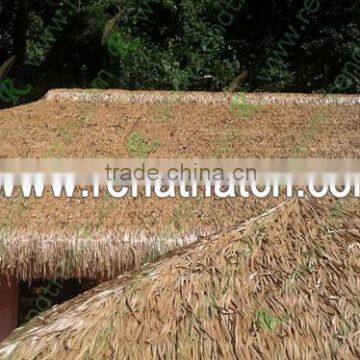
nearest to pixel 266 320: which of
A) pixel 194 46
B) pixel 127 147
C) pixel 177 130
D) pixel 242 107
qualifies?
pixel 127 147

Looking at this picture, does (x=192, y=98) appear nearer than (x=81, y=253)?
No

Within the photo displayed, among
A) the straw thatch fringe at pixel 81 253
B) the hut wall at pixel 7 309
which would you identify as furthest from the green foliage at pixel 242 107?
the hut wall at pixel 7 309

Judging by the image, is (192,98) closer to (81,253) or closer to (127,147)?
(127,147)

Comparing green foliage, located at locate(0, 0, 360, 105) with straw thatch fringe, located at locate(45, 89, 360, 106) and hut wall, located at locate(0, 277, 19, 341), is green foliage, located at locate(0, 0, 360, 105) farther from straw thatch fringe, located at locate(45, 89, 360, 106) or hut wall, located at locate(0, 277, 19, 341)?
hut wall, located at locate(0, 277, 19, 341)

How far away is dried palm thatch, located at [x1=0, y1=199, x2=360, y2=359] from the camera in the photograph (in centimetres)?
157

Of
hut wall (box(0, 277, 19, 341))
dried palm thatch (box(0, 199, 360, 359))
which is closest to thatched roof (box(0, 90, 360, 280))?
hut wall (box(0, 277, 19, 341))

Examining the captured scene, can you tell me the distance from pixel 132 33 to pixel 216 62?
5.55 ft

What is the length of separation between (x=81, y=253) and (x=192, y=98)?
2633mm

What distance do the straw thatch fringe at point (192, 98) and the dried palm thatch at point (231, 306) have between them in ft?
11.1

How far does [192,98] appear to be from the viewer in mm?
5199

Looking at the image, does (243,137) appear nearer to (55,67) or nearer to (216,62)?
(216,62)

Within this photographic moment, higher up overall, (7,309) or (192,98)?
(192,98)

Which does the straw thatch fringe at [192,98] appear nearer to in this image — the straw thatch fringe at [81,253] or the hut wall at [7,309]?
the hut wall at [7,309]

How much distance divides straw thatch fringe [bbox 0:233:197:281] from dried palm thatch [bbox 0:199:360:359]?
3.30 feet
